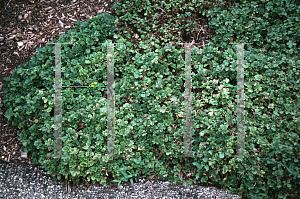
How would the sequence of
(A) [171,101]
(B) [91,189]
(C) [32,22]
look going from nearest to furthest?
(B) [91,189] < (A) [171,101] < (C) [32,22]

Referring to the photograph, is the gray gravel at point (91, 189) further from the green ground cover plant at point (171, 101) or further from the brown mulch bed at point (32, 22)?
the brown mulch bed at point (32, 22)

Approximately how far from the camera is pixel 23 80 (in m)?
3.26

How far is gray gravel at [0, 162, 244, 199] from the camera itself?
2719mm

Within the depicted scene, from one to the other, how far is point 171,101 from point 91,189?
1.58 metres

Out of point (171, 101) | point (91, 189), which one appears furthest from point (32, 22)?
point (91, 189)

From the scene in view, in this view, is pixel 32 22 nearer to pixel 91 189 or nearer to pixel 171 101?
pixel 171 101

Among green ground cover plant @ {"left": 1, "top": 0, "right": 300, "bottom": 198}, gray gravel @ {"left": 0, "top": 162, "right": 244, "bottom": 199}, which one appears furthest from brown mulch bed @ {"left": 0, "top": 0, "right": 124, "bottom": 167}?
gray gravel @ {"left": 0, "top": 162, "right": 244, "bottom": 199}

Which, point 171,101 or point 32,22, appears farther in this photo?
point 32,22

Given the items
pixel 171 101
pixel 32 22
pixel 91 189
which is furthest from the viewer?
pixel 32 22

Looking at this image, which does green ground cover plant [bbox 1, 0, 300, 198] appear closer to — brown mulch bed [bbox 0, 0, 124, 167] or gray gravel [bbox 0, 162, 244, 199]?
gray gravel [bbox 0, 162, 244, 199]

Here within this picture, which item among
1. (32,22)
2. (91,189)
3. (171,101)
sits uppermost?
(32,22)

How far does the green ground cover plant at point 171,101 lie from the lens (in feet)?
9.33

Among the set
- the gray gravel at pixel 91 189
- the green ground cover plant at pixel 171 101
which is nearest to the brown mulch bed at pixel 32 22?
the green ground cover plant at pixel 171 101

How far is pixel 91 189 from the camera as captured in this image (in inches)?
111
